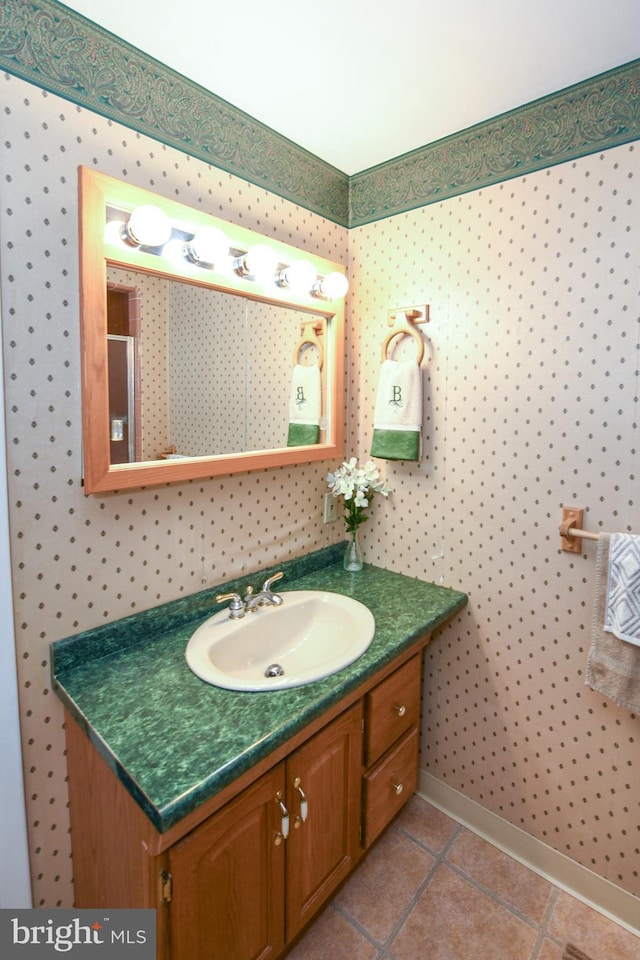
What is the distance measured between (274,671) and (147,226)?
1.19 metres

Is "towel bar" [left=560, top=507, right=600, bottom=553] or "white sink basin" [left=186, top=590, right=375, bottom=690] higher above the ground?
"towel bar" [left=560, top=507, right=600, bottom=553]

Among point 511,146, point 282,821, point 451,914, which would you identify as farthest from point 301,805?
point 511,146

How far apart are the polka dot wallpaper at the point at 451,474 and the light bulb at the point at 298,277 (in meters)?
0.13

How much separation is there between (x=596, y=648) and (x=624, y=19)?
152cm

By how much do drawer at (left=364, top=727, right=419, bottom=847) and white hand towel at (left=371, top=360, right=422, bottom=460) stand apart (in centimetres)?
95

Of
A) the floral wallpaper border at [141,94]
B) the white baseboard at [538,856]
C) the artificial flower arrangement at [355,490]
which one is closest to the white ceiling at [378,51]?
the floral wallpaper border at [141,94]

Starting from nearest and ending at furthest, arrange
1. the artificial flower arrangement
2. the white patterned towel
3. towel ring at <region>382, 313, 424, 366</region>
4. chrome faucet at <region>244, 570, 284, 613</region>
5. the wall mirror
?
the wall mirror, the white patterned towel, chrome faucet at <region>244, 570, 284, 613</region>, towel ring at <region>382, 313, 424, 366</region>, the artificial flower arrangement

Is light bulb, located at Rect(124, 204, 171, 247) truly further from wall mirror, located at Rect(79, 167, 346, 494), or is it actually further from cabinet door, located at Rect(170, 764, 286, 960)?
cabinet door, located at Rect(170, 764, 286, 960)

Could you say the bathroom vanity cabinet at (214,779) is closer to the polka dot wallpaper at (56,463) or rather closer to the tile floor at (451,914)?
the polka dot wallpaper at (56,463)

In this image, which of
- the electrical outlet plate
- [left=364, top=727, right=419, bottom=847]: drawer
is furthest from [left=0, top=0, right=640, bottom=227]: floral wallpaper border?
[left=364, top=727, right=419, bottom=847]: drawer

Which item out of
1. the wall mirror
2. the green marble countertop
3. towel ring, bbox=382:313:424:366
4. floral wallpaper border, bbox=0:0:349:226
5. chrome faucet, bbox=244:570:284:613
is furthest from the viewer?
towel ring, bbox=382:313:424:366

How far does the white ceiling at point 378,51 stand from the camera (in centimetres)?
110

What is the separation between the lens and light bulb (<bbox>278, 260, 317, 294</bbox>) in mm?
1576

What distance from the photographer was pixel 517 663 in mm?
1603
